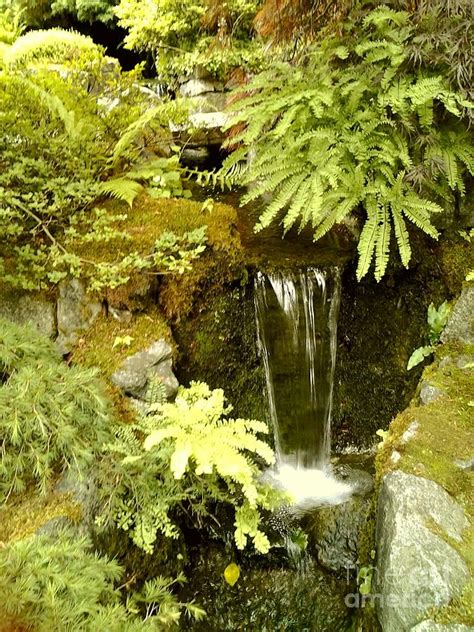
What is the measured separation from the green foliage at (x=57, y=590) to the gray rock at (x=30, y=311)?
2019mm

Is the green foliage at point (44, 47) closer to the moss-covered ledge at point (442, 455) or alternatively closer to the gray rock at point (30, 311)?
the gray rock at point (30, 311)

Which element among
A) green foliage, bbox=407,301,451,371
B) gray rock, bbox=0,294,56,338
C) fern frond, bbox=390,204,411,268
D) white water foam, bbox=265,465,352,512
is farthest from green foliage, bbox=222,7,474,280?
white water foam, bbox=265,465,352,512

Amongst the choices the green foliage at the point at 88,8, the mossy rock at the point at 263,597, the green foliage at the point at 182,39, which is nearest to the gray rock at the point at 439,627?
the mossy rock at the point at 263,597

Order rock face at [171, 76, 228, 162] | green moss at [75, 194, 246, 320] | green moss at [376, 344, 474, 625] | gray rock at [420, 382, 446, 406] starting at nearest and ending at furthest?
green moss at [376, 344, 474, 625]
gray rock at [420, 382, 446, 406]
green moss at [75, 194, 246, 320]
rock face at [171, 76, 228, 162]

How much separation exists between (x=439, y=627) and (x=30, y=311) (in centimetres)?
367

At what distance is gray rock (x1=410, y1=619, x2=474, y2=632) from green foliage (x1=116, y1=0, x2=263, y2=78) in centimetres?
710

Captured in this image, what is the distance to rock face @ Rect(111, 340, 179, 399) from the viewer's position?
3867mm

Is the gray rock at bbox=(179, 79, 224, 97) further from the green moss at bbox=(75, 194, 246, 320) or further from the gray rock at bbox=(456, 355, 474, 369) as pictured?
the gray rock at bbox=(456, 355, 474, 369)

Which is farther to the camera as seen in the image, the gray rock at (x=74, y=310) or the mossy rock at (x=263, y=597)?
the gray rock at (x=74, y=310)

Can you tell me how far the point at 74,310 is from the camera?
4.22 meters

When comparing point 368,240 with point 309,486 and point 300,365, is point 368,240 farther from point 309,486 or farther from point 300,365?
point 309,486

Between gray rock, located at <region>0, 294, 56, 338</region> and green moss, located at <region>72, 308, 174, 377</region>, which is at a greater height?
gray rock, located at <region>0, 294, 56, 338</region>

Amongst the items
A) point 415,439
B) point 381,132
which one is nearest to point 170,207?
point 381,132

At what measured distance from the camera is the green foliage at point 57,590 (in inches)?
71.6
